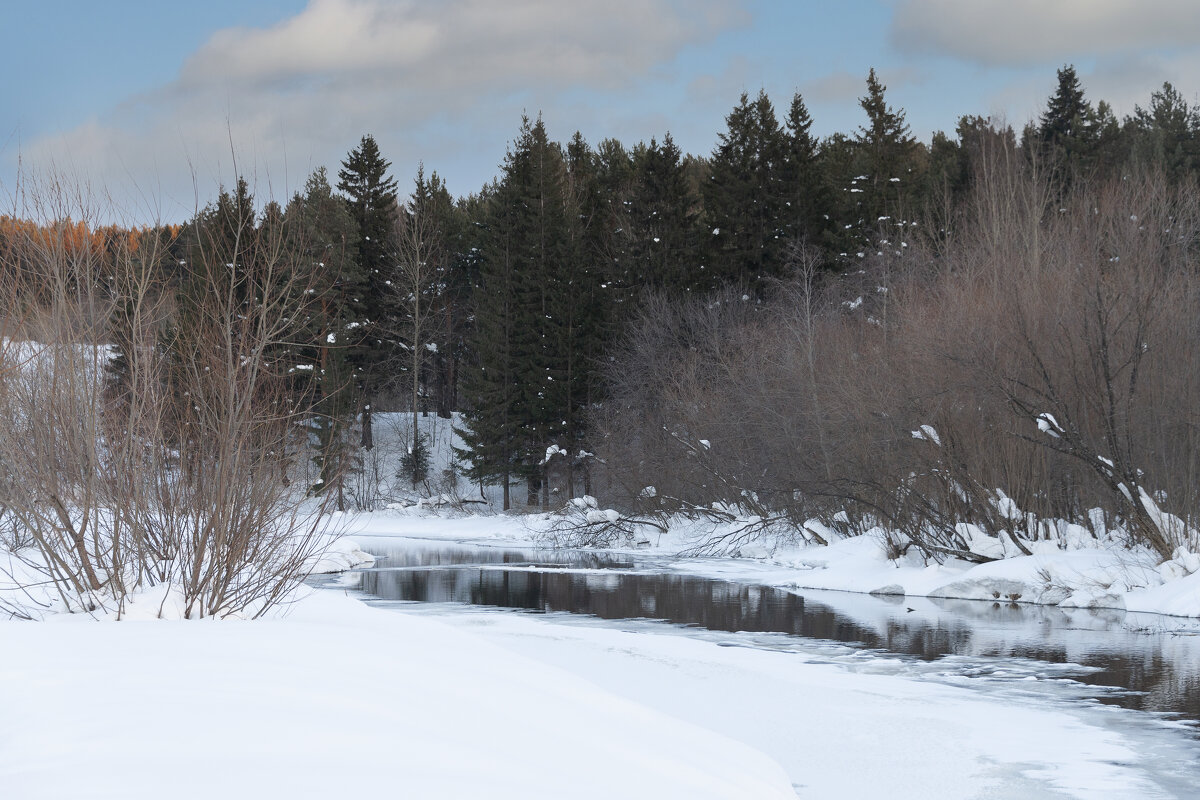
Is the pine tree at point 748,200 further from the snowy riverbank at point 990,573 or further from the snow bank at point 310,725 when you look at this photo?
the snow bank at point 310,725

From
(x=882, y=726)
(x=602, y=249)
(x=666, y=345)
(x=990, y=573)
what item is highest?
(x=602, y=249)

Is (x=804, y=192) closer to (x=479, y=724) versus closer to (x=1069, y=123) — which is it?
(x=1069, y=123)

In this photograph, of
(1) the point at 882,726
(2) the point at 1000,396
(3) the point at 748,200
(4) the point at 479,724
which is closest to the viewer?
(4) the point at 479,724

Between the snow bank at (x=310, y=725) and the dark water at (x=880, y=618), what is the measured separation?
6.44 m

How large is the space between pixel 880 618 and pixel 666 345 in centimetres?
2733

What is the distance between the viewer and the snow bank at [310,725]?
4.54 meters

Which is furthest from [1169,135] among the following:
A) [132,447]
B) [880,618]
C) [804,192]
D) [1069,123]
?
[132,447]

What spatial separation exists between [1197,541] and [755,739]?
12795 millimetres

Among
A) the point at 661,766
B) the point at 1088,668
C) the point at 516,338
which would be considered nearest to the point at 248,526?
the point at 661,766

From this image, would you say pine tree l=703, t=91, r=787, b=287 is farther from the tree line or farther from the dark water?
the dark water

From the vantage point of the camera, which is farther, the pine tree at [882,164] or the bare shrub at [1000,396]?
the pine tree at [882,164]

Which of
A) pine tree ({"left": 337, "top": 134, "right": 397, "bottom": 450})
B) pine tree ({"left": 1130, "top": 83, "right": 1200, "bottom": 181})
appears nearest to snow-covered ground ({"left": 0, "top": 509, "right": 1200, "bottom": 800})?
pine tree ({"left": 1130, "top": 83, "right": 1200, "bottom": 181})

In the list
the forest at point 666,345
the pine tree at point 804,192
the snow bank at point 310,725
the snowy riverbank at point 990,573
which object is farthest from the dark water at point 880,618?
the pine tree at point 804,192

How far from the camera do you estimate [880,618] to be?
58.4 feet
